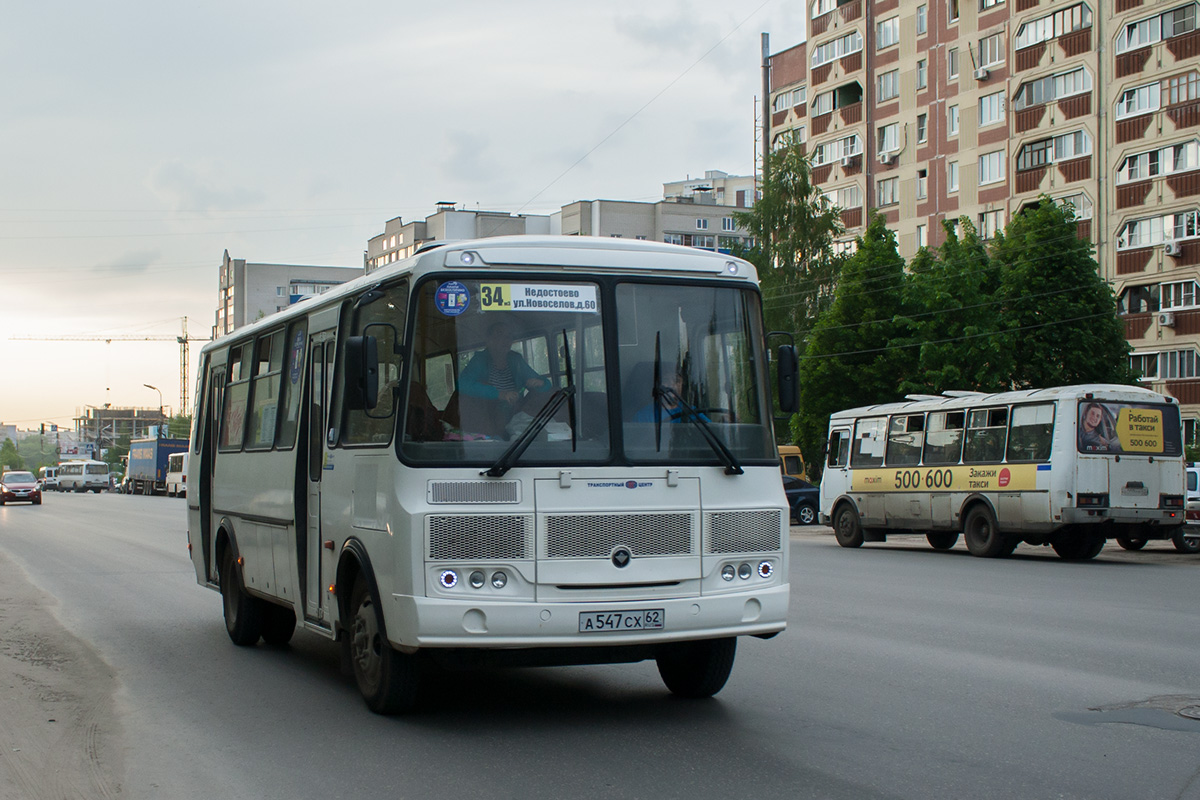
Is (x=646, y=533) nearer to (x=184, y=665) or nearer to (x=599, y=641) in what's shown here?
(x=599, y=641)

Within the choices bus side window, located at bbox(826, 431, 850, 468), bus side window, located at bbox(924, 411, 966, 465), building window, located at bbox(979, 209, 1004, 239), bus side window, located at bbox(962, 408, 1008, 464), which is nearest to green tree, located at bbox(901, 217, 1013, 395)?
building window, located at bbox(979, 209, 1004, 239)

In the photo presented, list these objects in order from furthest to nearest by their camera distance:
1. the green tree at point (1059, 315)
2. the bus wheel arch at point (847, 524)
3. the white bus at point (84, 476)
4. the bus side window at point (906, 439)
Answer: the white bus at point (84, 476) → the green tree at point (1059, 315) → the bus wheel arch at point (847, 524) → the bus side window at point (906, 439)

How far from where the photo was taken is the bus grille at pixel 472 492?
7297 millimetres

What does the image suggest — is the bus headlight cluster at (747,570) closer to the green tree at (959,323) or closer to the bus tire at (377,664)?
the bus tire at (377,664)

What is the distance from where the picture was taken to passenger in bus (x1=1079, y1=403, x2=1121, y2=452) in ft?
72.4

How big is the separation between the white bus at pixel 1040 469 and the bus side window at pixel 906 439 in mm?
22

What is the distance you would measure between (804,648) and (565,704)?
3099 mm

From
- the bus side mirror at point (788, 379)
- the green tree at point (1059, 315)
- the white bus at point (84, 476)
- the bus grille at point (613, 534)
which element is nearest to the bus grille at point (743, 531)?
the bus grille at point (613, 534)

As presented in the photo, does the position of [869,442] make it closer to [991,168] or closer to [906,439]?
[906,439]

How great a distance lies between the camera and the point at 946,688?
8.84 metres

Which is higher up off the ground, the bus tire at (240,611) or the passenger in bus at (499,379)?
the passenger in bus at (499,379)

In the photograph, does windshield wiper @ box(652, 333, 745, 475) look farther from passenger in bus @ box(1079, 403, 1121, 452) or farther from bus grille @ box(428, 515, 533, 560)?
passenger in bus @ box(1079, 403, 1121, 452)

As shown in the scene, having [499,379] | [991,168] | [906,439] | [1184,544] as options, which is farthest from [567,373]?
[991,168]

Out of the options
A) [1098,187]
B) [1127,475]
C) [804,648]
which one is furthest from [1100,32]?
[804,648]
